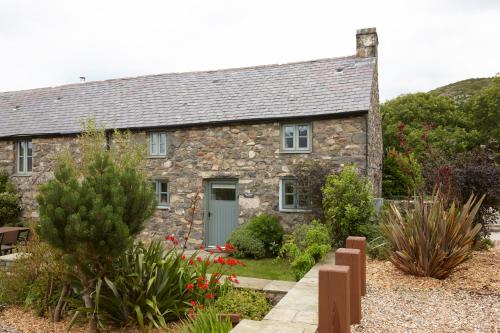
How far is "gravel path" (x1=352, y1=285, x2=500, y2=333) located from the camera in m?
4.54

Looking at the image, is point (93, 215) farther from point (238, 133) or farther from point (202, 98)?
point (202, 98)

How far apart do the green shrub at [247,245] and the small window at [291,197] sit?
150 centimetres

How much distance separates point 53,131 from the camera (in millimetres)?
15617

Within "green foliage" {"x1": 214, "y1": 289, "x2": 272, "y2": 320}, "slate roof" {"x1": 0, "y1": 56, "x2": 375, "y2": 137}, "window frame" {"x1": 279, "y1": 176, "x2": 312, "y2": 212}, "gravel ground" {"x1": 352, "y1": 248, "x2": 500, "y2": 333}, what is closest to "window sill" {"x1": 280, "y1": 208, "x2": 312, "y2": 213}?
"window frame" {"x1": 279, "y1": 176, "x2": 312, "y2": 212}

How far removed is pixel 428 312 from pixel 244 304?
2629 millimetres

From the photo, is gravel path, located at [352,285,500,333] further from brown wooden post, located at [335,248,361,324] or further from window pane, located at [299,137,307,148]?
window pane, located at [299,137,307,148]

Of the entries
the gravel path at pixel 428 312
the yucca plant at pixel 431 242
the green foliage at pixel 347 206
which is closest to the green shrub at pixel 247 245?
the green foliage at pixel 347 206

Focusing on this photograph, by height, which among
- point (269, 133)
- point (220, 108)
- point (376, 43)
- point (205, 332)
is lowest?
point (205, 332)

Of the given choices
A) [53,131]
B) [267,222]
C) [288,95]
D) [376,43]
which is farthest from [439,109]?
[53,131]

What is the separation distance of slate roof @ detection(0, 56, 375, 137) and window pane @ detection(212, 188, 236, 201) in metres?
2.32

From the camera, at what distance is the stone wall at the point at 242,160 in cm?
1170

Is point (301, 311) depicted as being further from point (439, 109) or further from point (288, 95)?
point (439, 109)

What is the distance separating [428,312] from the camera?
5.07 meters

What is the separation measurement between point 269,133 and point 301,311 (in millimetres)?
8122
